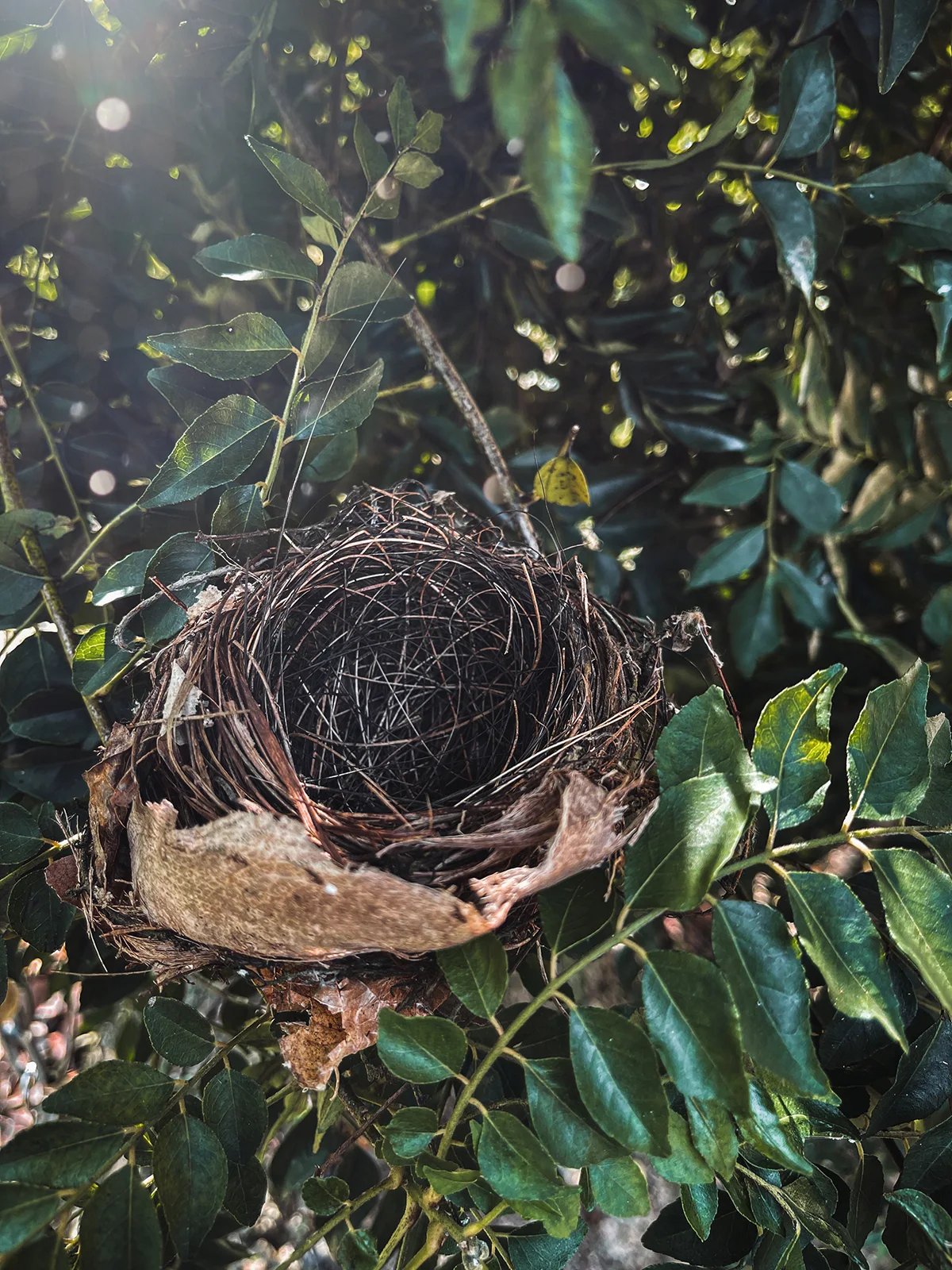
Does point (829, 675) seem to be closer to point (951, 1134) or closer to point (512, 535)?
point (951, 1134)

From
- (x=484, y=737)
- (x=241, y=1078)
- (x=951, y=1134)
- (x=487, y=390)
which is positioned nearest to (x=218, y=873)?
(x=241, y=1078)

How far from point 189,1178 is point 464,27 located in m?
0.56

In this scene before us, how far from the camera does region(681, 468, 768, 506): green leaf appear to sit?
2.61 ft

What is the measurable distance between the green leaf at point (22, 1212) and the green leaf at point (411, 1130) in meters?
0.18

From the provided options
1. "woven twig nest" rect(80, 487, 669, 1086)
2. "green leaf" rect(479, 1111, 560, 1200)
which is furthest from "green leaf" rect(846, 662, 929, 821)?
"green leaf" rect(479, 1111, 560, 1200)

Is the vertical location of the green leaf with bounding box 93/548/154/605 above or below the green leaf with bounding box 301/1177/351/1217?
above

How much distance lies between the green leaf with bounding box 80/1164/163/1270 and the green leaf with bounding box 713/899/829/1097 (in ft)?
1.11

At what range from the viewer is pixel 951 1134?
0.48 m

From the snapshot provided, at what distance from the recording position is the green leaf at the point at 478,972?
1.37 feet

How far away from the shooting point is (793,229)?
2.09 ft

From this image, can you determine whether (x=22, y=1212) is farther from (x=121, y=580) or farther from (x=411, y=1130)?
(x=121, y=580)

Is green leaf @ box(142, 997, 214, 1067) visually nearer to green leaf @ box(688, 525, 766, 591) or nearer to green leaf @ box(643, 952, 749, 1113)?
green leaf @ box(643, 952, 749, 1113)

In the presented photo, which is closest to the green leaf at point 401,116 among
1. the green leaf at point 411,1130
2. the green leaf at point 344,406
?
the green leaf at point 344,406

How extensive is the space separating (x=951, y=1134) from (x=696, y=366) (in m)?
0.72
